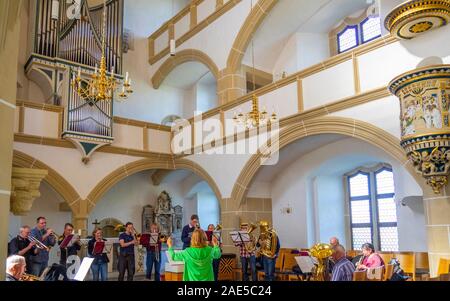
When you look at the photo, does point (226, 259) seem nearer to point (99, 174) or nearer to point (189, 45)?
point (99, 174)

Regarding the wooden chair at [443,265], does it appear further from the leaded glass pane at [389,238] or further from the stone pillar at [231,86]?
the stone pillar at [231,86]

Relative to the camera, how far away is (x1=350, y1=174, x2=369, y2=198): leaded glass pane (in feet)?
39.6

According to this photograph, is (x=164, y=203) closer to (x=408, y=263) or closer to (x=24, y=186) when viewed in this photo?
(x=408, y=263)

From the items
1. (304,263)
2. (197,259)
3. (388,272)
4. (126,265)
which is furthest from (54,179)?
(388,272)

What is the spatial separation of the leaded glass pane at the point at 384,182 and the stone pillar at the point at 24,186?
10.1 m

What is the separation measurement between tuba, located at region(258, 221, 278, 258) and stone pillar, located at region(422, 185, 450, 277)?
3242 mm

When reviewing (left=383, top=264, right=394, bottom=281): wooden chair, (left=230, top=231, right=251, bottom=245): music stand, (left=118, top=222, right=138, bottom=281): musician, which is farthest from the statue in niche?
(left=383, top=264, right=394, bottom=281): wooden chair

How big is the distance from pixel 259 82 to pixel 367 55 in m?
5.60

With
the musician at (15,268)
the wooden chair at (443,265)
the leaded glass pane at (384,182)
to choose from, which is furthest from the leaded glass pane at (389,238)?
the musician at (15,268)

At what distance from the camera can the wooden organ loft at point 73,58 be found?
11906 millimetres

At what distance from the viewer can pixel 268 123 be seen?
34.7 feet

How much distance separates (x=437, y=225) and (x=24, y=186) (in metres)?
6.21

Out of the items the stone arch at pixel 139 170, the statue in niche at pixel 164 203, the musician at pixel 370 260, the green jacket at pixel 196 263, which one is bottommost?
the musician at pixel 370 260

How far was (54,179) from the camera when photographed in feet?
37.4
